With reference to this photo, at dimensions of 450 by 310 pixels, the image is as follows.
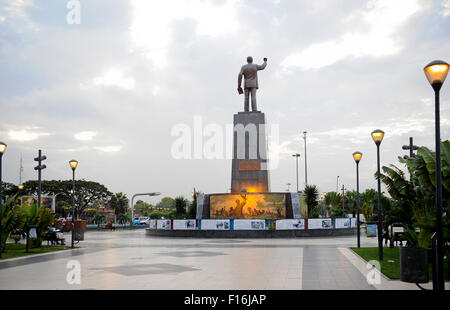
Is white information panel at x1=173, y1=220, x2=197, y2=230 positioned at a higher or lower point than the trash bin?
lower

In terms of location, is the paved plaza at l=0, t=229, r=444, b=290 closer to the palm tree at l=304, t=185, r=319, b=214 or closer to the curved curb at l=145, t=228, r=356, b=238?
the curved curb at l=145, t=228, r=356, b=238

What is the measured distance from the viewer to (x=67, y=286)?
1020cm

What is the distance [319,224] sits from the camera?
31.7 m

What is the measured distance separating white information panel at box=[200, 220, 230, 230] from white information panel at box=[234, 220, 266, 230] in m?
0.72

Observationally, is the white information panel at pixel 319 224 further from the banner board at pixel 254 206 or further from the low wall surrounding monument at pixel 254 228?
the banner board at pixel 254 206

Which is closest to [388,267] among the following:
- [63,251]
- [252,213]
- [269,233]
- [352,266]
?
[352,266]

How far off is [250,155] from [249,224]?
8.71 m

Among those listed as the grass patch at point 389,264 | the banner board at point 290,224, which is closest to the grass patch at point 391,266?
the grass patch at point 389,264

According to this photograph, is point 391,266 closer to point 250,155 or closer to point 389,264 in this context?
point 389,264

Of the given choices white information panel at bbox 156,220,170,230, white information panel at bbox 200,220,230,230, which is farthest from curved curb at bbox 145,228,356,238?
white information panel at bbox 156,220,170,230

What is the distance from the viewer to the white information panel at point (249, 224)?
3055 cm

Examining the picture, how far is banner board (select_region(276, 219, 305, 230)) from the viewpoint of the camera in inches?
1202

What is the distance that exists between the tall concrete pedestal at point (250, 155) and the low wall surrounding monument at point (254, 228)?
6.46 meters
